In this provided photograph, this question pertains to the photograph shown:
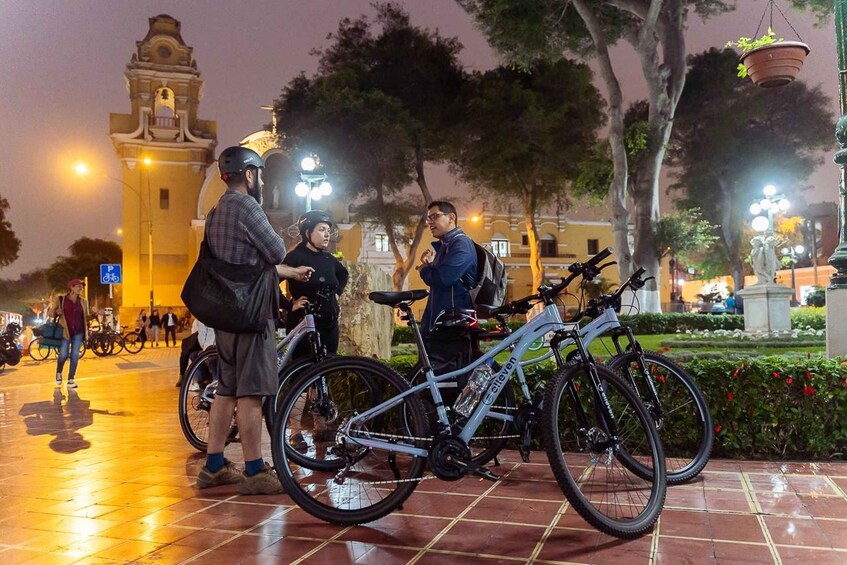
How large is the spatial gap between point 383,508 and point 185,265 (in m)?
42.0

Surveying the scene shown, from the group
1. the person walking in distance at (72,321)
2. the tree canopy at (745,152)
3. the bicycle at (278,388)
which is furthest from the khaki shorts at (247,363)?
the tree canopy at (745,152)

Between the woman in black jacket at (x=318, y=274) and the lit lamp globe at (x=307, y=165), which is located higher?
the lit lamp globe at (x=307, y=165)

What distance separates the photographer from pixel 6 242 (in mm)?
44688

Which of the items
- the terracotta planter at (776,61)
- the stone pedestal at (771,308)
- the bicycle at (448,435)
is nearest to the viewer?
the bicycle at (448,435)

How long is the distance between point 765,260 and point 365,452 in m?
17.6

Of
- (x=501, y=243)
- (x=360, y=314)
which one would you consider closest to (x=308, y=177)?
(x=360, y=314)

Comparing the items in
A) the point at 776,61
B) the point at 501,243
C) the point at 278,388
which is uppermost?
the point at 501,243

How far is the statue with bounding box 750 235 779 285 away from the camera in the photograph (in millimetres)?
18594

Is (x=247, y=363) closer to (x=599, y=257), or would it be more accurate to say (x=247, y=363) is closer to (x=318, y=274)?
(x=318, y=274)

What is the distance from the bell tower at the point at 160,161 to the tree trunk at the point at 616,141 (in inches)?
1152

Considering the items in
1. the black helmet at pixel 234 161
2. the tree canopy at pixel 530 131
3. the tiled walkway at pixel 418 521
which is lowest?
the tiled walkway at pixel 418 521

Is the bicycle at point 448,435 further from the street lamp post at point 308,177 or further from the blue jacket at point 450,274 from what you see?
the street lamp post at point 308,177

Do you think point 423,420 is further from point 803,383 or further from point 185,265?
point 185,265

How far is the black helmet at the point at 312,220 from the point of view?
18.4ft
